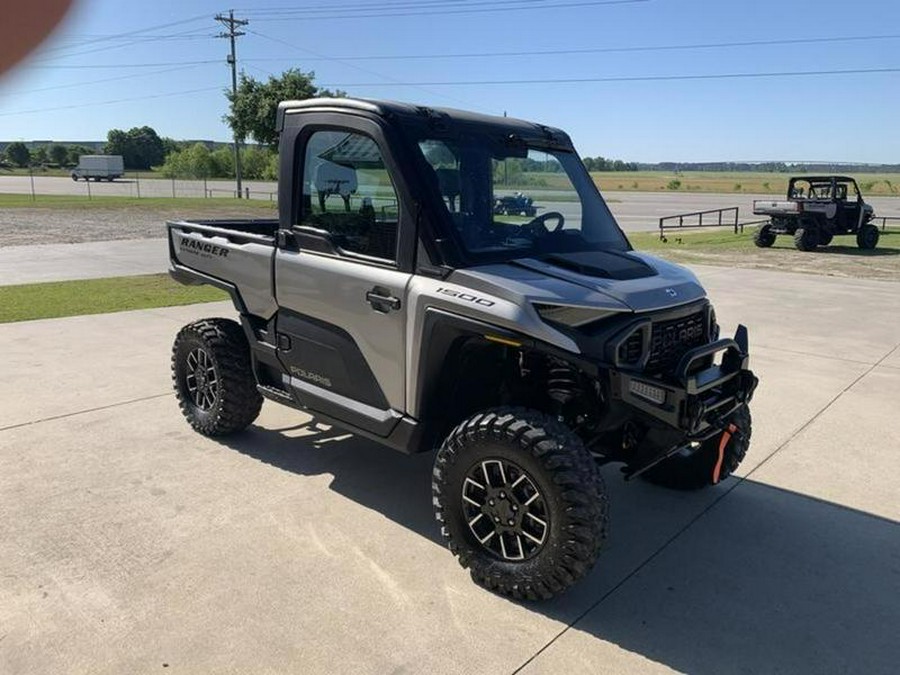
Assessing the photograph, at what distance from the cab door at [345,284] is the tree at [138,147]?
304 feet

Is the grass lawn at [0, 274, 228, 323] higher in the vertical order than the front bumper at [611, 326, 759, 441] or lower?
lower

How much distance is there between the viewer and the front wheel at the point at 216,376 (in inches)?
185

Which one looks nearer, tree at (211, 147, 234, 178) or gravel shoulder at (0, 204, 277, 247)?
gravel shoulder at (0, 204, 277, 247)

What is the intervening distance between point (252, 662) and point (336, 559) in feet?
2.55

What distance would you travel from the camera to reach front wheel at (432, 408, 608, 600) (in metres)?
2.98

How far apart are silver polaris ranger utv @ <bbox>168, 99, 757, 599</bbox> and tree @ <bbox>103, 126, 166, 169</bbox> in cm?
9285

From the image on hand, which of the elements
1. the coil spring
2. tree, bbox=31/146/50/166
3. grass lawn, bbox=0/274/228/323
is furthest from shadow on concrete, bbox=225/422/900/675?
tree, bbox=31/146/50/166

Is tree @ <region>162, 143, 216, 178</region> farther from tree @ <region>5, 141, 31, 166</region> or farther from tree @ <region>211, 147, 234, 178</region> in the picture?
tree @ <region>5, 141, 31, 166</region>

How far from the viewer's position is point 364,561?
347cm

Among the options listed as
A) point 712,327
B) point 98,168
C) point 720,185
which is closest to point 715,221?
point 712,327

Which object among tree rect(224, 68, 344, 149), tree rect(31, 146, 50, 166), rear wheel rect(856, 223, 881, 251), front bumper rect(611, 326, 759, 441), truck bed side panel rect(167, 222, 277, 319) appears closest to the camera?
front bumper rect(611, 326, 759, 441)

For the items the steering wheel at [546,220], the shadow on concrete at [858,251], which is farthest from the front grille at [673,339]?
the shadow on concrete at [858,251]

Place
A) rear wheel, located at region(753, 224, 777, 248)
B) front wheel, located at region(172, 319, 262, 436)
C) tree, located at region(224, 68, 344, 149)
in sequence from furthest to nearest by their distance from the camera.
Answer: tree, located at region(224, 68, 344, 149) → rear wheel, located at region(753, 224, 777, 248) → front wheel, located at region(172, 319, 262, 436)

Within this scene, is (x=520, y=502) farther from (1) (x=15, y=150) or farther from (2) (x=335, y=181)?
(1) (x=15, y=150)
